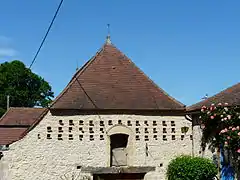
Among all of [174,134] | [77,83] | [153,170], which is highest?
[77,83]

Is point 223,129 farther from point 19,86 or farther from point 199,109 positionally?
point 19,86

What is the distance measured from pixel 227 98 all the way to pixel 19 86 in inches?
1408

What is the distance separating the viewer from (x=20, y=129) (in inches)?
1121

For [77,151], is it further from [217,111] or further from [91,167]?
[217,111]

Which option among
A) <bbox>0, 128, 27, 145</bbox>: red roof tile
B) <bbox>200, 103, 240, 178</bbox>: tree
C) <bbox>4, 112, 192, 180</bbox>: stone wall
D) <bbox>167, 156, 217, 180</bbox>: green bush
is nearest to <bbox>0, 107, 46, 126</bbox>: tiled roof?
<bbox>0, 128, 27, 145</bbox>: red roof tile

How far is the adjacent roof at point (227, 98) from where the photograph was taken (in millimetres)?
14856

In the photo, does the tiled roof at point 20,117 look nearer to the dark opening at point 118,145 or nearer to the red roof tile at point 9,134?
the red roof tile at point 9,134

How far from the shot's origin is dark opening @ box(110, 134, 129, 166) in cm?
1681

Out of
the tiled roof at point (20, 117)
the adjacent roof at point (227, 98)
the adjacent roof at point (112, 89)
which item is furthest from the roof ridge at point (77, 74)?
the tiled roof at point (20, 117)

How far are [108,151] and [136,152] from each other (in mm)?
1106

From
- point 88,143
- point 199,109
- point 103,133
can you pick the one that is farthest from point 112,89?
point 199,109

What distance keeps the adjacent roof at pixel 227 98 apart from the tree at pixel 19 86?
29.7m

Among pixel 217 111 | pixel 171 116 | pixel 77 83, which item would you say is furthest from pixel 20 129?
pixel 217 111

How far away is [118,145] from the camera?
1695 centimetres
